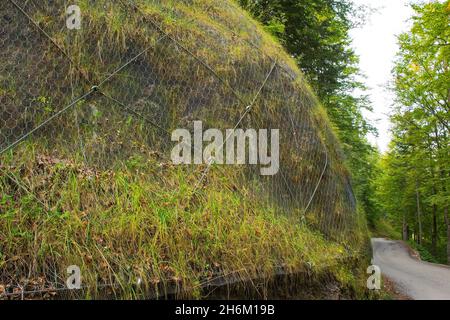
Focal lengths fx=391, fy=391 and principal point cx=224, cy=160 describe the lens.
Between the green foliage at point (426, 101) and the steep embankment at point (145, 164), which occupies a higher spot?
the green foliage at point (426, 101)

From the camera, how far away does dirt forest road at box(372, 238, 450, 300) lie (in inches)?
370

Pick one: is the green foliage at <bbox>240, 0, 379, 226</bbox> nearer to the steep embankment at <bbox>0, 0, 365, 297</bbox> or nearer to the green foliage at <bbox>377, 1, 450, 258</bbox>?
the steep embankment at <bbox>0, 0, 365, 297</bbox>

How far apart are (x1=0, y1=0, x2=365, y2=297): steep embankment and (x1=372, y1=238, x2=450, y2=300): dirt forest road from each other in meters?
4.48

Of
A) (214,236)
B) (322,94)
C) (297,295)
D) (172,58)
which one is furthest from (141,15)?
(322,94)

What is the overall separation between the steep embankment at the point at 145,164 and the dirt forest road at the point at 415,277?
4.48m

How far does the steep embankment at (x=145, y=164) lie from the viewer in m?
3.25

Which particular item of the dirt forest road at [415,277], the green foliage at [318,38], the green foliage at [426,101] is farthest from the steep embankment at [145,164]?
the green foliage at [426,101]

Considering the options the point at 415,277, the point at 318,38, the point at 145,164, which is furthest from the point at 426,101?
the point at 145,164

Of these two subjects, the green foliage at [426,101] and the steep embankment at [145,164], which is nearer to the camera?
the steep embankment at [145,164]

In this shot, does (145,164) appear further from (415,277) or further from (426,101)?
(426,101)

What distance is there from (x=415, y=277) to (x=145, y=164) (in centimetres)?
1093

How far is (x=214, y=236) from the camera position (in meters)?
3.84

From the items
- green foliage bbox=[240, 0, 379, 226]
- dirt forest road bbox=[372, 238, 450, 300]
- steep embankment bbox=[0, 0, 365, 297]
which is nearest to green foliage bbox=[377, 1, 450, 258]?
dirt forest road bbox=[372, 238, 450, 300]

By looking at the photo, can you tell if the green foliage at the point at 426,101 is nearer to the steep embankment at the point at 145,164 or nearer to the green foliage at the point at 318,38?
the green foliage at the point at 318,38
